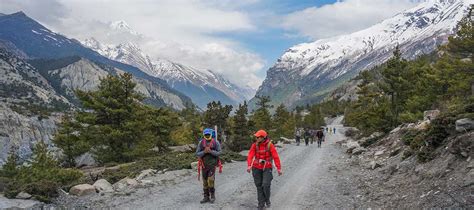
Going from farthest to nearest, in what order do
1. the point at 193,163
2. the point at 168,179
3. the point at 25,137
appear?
the point at 25,137, the point at 193,163, the point at 168,179

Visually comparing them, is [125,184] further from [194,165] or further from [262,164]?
[262,164]

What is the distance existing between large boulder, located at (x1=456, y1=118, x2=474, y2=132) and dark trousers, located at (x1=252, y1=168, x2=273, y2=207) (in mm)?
6664

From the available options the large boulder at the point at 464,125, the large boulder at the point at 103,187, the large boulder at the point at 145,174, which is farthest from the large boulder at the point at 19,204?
the large boulder at the point at 464,125

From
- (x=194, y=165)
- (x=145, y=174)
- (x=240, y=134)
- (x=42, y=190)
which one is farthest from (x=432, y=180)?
(x=240, y=134)

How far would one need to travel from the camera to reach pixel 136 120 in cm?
3853

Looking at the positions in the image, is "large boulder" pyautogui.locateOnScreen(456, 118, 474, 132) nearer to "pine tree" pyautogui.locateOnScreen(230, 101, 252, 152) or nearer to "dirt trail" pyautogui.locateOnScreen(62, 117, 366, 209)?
"dirt trail" pyautogui.locateOnScreen(62, 117, 366, 209)

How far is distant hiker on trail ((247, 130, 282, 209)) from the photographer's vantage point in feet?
41.1

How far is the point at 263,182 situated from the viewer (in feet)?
41.0

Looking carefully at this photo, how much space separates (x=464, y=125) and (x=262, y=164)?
22.8ft

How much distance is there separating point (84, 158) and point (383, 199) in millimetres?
57165

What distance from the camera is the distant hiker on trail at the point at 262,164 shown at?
1252cm

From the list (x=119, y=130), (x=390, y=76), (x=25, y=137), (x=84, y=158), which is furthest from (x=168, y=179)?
(x=25, y=137)

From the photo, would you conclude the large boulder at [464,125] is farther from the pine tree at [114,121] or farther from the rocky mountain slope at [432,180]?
the pine tree at [114,121]

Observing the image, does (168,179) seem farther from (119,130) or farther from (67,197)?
(119,130)
